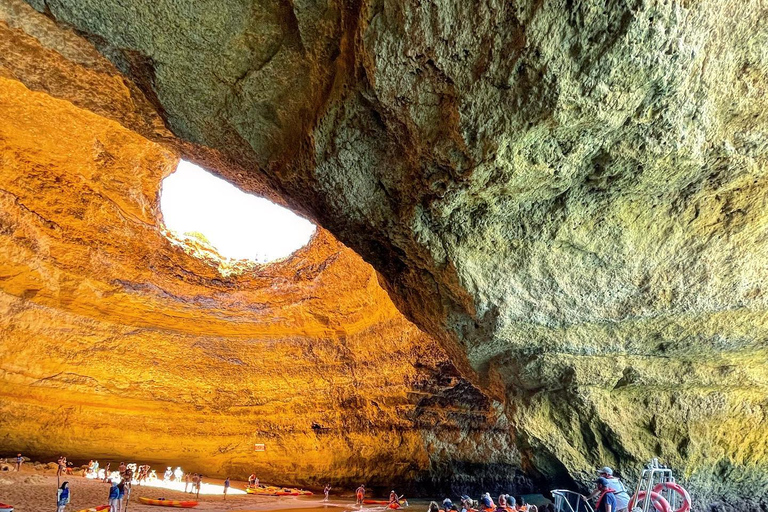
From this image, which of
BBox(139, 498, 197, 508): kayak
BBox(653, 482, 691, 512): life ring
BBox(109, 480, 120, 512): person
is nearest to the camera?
BBox(653, 482, 691, 512): life ring

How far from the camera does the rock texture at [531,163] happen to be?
4191mm

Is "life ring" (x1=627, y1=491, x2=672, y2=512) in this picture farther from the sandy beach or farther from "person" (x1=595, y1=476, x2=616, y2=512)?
the sandy beach

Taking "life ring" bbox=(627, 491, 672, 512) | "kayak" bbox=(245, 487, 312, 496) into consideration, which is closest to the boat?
"kayak" bbox=(245, 487, 312, 496)

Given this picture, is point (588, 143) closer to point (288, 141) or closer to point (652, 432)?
point (288, 141)

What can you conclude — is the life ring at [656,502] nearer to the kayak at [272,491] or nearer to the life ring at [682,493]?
the life ring at [682,493]

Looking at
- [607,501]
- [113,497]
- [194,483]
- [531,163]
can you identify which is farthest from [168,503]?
[531,163]

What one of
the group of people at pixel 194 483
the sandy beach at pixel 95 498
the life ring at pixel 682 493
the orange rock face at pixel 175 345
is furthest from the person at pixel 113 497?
the orange rock face at pixel 175 345

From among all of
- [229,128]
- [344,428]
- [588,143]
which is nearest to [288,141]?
[229,128]

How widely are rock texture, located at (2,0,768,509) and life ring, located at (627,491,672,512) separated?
8.95 ft

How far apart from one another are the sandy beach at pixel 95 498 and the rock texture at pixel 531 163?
6.64 meters

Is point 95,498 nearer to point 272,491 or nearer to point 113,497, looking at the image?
point 113,497

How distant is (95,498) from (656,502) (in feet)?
34.9

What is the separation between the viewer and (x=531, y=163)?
4777mm

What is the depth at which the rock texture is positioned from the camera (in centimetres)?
419
